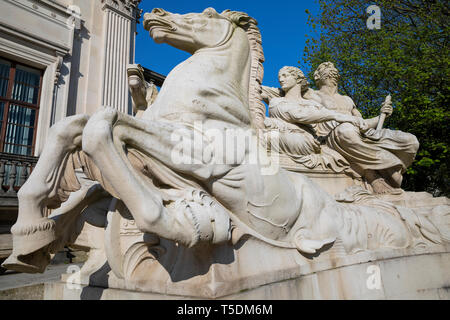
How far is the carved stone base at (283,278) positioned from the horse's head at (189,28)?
Answer: 159 centimetres

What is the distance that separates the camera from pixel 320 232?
2.38m

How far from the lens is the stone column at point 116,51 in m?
12.6

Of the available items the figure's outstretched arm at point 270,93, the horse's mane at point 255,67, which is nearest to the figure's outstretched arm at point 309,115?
the figure's outstretched arm at point 270,93

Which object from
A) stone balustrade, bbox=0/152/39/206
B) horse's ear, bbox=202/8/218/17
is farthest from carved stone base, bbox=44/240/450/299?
stone balustrade, bbox=0/152/39/206

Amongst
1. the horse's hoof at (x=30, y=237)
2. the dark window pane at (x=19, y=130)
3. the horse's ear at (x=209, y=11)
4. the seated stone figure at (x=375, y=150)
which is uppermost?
the dark window pane at (x=19, y=130)

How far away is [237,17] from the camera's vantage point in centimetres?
271

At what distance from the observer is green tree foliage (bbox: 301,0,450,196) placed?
32.6 ft

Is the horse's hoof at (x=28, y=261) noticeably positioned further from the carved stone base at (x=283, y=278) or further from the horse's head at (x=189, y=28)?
the horse's head at (x=189, y=28)

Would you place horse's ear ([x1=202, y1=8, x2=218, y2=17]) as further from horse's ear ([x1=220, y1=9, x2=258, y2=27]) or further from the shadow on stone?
the shadow on stone

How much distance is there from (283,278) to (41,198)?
147 centimetres

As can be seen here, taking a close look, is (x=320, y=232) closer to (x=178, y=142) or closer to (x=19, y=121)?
(x=178, y=142)

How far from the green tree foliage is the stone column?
7.38 metres
